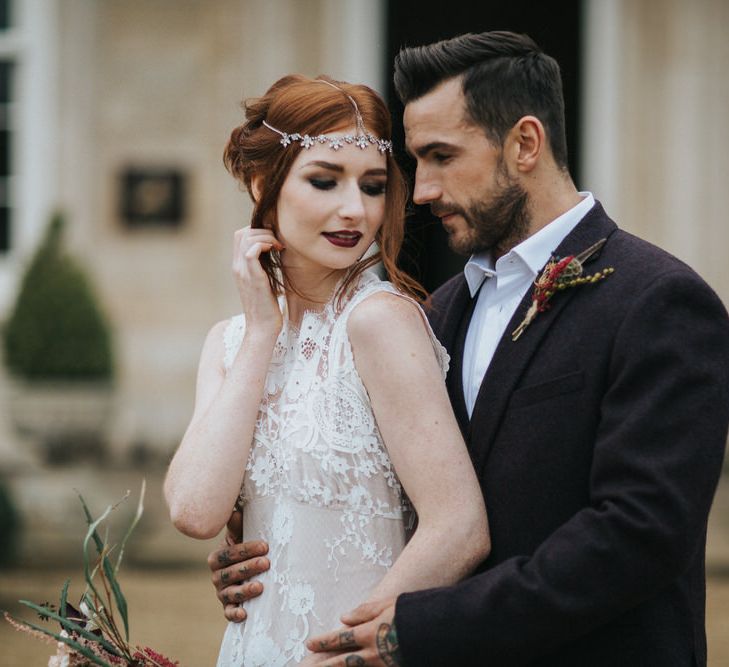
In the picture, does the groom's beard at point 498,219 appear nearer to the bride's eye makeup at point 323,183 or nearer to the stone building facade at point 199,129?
the bride's eye makeup at point 323,183

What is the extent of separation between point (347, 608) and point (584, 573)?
2.02 ft

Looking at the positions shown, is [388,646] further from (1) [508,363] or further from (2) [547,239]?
(2) [547,239]

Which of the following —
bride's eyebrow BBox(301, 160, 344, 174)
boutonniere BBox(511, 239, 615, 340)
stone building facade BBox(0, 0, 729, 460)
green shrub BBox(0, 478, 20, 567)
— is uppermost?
bride's eyebrow BBox(301, 160, 344, 174)

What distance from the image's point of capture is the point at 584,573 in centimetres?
239

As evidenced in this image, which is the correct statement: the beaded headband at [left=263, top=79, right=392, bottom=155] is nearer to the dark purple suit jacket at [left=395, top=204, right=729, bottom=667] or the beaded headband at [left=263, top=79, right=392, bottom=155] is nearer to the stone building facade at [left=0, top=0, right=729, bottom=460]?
the dark purple suit jacket at [left=395, top=204, right=729, bottom=667]

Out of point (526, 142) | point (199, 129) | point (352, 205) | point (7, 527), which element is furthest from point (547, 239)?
point (199, 129)

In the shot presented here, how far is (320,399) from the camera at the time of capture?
2812 mm

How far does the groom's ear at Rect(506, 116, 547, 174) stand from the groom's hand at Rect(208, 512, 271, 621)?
1.01m

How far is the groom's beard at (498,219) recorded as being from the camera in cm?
281

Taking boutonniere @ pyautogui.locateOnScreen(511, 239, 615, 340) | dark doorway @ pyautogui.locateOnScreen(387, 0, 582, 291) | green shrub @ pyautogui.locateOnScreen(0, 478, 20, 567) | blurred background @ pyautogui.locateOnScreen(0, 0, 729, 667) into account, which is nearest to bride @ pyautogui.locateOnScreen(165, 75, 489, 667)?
boutonniere @ pyautogui.locateOnScreen(511, 239, 615, 340)

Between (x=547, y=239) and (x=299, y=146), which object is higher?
(x=299, y=146)

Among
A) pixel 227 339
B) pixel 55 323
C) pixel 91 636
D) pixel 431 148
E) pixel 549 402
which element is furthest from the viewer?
pixel 55 323

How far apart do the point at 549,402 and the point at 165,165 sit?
6842mm

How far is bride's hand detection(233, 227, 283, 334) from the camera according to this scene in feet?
9.54
